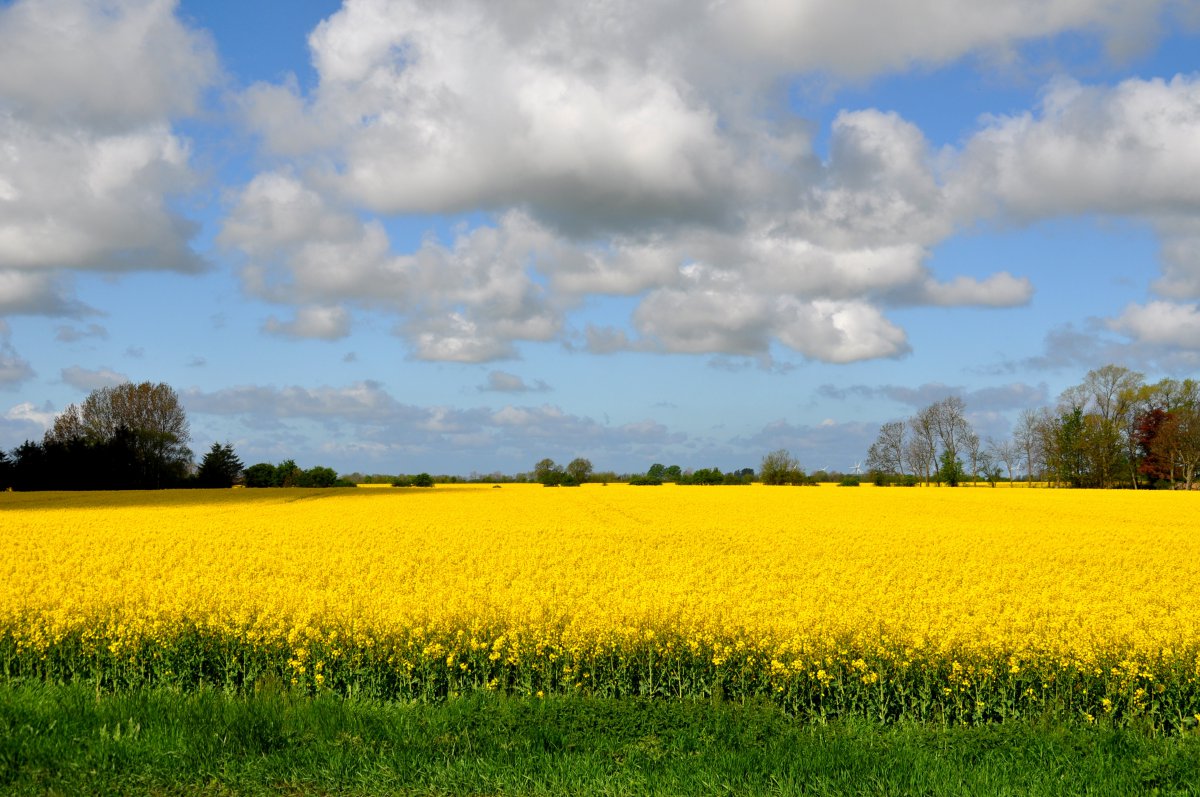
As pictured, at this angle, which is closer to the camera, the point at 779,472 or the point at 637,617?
the point at 637,617

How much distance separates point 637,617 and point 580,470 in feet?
229

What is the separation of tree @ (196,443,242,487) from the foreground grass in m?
63.9

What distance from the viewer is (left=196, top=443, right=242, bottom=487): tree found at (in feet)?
218

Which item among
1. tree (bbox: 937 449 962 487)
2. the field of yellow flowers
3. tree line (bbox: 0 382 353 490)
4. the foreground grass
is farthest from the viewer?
tree (bbox: 937 449 962 487)

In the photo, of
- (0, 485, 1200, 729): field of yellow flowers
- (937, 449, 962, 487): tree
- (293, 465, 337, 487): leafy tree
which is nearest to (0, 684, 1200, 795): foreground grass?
(0, 485, 1200, 729): field of yellow flowers

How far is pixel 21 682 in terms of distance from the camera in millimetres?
9055

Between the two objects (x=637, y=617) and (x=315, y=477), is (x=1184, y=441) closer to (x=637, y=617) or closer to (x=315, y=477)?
(x=315, y=477)

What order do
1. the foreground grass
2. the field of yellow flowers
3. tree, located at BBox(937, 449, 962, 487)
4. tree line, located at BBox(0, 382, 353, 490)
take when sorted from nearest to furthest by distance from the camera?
1. the foreground grass
2. the field of yellow flowers
3. tree line, located at BBox(0, 382, 353, 490)
4. tree, located at BBox(937, 449, 962, 487)

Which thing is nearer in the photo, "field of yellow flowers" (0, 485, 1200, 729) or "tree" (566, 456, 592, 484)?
"field of yellow flowers" (0, 485, 1200, 729)

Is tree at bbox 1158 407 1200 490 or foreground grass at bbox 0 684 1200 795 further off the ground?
tree at bbox 1158 407 1200 490

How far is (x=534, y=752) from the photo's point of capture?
21.3 feet

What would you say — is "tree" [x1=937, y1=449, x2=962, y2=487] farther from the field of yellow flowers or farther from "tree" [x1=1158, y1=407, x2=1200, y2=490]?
the field of yellow flowers

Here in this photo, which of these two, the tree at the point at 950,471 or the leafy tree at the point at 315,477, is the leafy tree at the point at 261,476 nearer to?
the leafy tree at the point at 315,477

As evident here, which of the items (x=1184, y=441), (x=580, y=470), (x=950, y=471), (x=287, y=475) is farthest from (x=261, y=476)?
(x=1184, y=441)
